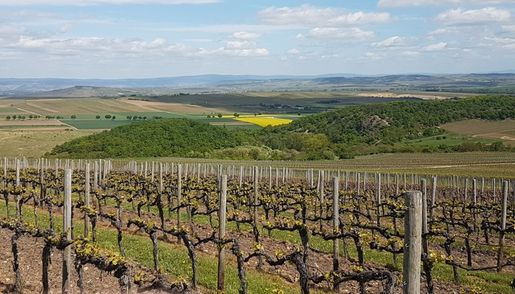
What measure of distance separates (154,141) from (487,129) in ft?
159

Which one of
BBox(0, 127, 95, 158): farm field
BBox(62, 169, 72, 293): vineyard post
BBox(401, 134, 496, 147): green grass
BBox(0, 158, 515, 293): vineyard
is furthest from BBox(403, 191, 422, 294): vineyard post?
BBox(401, 134, 496, 147): green grass

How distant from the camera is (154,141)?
77.2 metres

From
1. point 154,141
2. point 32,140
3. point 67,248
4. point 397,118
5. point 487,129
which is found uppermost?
point 397,118

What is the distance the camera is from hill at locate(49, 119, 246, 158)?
7338 cm

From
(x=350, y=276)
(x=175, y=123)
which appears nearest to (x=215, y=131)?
(x=175, y=123)

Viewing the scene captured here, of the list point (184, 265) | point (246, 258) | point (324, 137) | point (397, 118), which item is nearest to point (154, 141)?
point (324, 137)

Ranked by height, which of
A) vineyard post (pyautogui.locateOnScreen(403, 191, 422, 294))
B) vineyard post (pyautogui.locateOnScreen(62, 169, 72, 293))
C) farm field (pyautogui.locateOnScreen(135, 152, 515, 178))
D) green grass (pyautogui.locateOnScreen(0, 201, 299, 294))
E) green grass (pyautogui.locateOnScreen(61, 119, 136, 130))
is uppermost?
vineyard post (pyautogui.locateOnScreen(403, 191, 422, 294))

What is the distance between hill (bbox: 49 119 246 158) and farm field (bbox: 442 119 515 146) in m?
33.7

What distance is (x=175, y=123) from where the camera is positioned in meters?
83.0

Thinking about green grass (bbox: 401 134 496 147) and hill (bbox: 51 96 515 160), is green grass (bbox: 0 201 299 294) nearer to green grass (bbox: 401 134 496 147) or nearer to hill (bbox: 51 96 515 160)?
hill (bbox: 51 96 515 160)

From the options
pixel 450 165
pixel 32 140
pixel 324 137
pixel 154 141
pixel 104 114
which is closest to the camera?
pixel 450 165

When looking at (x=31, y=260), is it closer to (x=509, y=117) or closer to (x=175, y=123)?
(x=175, y=123)

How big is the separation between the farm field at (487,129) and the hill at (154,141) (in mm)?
33668

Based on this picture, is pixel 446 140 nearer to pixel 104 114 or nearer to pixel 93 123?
pixel 93 123
